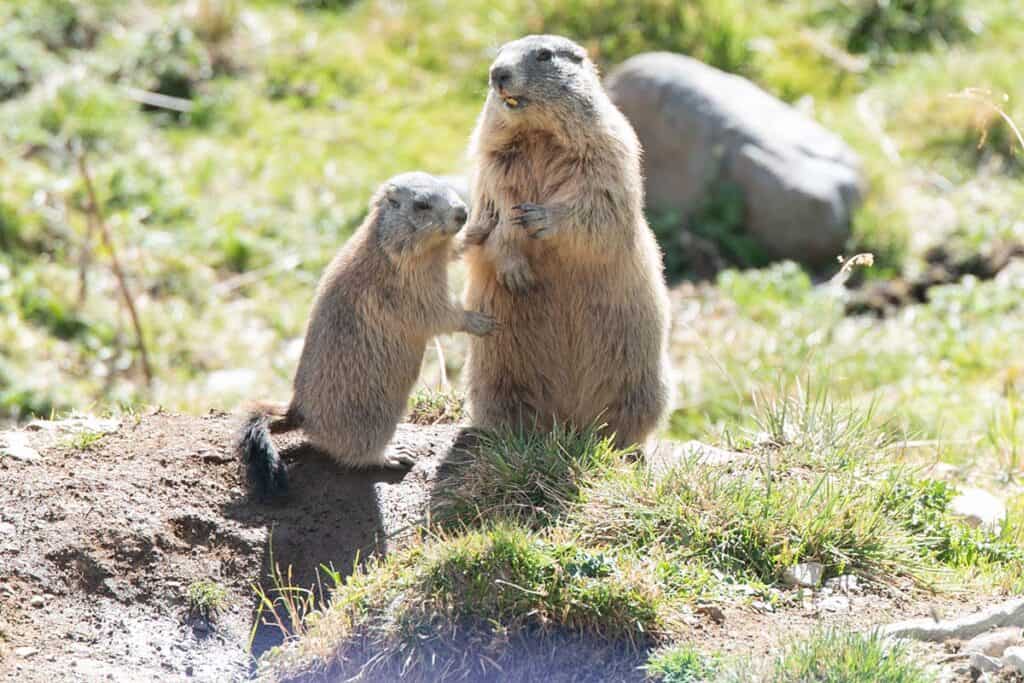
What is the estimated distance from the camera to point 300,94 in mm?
12984

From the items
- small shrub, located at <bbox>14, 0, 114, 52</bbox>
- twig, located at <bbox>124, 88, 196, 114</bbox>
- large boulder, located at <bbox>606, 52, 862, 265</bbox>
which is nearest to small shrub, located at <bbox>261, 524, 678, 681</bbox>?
large boulder, located at <bbox>606, 52, 862, 265</bbox>

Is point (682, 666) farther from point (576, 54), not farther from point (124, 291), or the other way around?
point (124, 291)

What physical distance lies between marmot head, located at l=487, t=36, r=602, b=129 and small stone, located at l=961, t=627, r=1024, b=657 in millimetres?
2695

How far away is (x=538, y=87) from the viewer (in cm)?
576

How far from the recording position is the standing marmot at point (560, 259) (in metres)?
5.80

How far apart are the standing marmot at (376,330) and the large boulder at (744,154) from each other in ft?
19.3

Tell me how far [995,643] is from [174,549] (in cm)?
316

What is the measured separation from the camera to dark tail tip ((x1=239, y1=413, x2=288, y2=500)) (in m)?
5.58

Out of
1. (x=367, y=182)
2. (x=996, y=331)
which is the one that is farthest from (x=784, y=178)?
(x=367, y=182)

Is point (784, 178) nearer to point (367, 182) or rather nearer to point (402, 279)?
point (367, 182)

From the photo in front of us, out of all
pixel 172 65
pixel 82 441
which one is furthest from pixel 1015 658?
pixel 172 65

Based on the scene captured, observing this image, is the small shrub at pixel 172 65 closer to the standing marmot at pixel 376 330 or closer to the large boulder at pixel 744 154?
the large boulder at pixel 744 154

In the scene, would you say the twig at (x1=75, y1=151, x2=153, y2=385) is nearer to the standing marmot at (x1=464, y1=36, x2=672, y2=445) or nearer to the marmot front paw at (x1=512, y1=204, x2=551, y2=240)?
the standing marmot at (x1=464, y1=36, x2=672, y2=445)

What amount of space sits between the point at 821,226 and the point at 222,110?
5664mm
